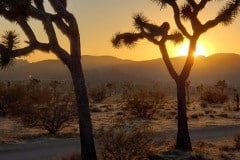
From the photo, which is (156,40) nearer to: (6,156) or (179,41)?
(179,41)

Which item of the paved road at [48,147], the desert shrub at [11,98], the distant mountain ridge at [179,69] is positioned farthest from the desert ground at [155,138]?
the distant mountain ridge at [179,69]

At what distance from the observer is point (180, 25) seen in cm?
1725

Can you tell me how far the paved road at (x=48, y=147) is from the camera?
16906mm

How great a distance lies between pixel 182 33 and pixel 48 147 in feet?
19.5

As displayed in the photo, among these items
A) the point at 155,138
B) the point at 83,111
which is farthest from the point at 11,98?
the point at 83,111

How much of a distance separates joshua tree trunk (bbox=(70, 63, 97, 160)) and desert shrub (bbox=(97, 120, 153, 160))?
0.35 m

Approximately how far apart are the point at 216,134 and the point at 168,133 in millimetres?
1949

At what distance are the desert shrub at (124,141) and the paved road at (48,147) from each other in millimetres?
2894

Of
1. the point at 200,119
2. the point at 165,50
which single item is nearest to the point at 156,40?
the point at 165,50

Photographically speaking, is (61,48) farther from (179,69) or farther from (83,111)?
(179,69)

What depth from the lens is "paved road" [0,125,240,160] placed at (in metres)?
16.9

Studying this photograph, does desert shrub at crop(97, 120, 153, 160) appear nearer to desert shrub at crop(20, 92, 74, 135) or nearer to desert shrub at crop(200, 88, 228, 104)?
desert shrub at crop(20, 92, 74, 135)

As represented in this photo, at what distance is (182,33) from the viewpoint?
17188mm

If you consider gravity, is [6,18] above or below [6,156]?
above
